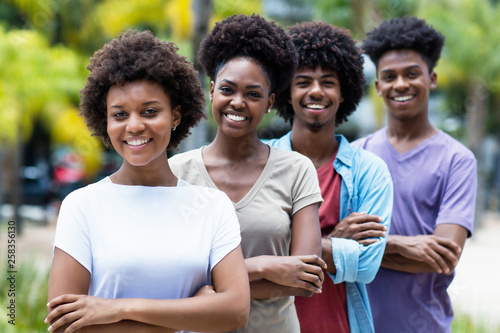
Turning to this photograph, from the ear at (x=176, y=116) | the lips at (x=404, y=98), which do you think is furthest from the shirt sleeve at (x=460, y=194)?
the ear at (x=176, y=116)

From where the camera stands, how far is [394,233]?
11.2 ft

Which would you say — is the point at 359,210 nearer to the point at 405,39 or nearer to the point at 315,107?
the point at 315,107

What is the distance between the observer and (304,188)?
2510 mm

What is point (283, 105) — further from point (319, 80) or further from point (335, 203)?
point (335, 203)

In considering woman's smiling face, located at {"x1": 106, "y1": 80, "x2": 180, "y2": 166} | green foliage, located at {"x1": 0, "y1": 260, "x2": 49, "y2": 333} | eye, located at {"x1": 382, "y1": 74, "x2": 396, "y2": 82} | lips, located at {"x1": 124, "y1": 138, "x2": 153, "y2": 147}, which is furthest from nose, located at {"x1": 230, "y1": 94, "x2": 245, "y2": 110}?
green foliage, located at {"x1": 0, "y1": 260, "x2": 49, "y2": 333}

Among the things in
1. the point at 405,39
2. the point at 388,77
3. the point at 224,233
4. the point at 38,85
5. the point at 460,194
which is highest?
the point at 38,85

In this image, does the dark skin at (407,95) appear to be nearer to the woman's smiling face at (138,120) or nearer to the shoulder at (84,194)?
the woman's smiling face at (138,120)

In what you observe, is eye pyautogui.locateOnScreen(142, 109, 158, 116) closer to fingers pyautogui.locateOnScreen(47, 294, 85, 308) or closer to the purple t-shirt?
fingers pyautogui.locateOnScreen(47, 294, 85, 308)

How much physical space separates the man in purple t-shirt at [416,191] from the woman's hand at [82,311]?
5.64 ft

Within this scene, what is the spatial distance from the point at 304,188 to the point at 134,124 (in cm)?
78

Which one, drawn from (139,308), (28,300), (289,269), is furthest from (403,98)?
(28,300)

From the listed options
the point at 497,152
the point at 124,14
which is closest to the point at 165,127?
the point at 124,14

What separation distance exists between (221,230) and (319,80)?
4.12 ft

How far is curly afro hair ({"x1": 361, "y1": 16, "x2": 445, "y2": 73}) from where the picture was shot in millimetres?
3644
